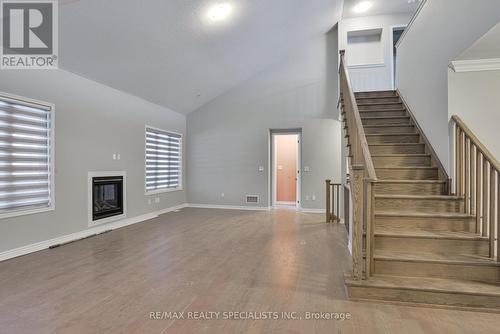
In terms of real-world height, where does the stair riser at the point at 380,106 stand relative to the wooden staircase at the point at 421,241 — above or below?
above

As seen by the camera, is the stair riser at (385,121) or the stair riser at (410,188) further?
the stair riser at (385,121)

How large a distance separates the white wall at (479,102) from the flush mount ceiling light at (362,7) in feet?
13.8

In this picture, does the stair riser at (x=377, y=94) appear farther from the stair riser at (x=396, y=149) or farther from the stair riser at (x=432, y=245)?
the stair riser at (x=432, y=245)

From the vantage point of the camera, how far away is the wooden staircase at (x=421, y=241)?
241cm

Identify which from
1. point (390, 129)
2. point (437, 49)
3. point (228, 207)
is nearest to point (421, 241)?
point (390, 129)

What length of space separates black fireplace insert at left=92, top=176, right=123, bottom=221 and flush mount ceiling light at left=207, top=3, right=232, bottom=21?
345 cm

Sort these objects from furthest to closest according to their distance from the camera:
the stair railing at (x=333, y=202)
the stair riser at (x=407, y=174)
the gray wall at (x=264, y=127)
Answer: the gray wall at (x=264, y=127)
the stair railing at (x=333, y=202)
the stair riser at (x=407, y=174)

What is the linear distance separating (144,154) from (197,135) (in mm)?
2082

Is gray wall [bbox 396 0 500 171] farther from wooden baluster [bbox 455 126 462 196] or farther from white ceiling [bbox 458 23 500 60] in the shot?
wooden baluster [bbox 455 126 462 196]

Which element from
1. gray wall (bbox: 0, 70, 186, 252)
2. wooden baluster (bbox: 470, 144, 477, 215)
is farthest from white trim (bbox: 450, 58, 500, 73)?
gray wall (bbox: 0, 70, 186, 252)

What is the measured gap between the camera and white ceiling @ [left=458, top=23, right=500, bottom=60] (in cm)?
Result: 263

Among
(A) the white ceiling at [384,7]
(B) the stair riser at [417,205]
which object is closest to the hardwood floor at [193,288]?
(B) the stair riser at [417,205]

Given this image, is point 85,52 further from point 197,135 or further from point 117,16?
point 197,135

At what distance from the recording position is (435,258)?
265cm
